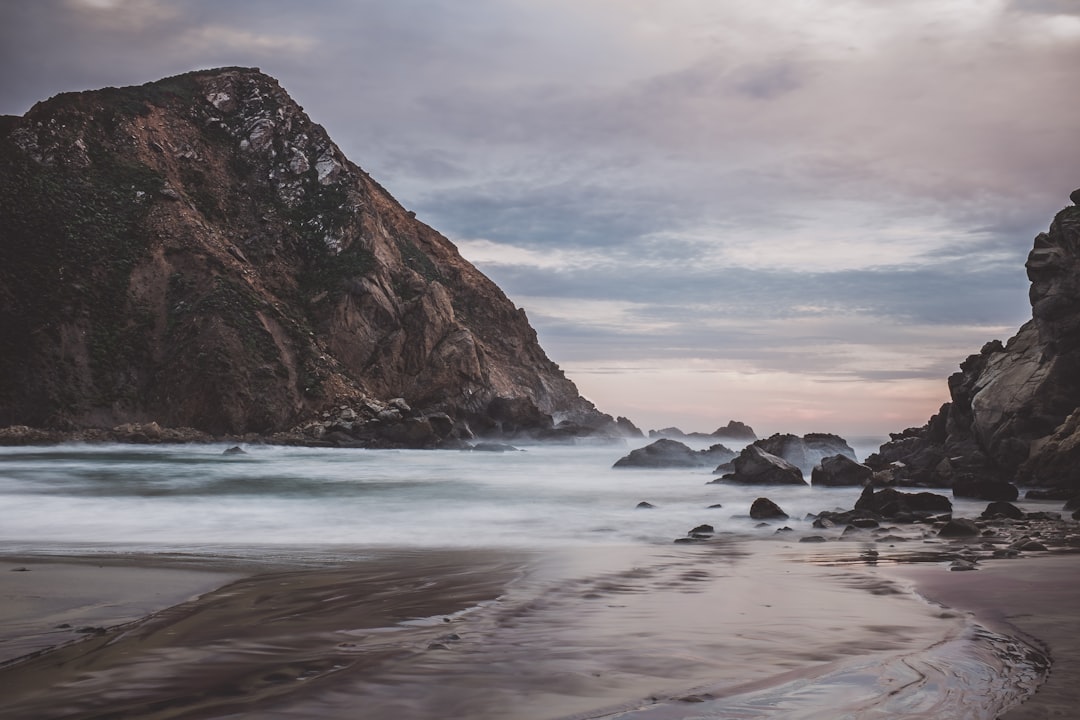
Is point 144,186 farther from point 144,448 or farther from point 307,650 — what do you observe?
point 307,650

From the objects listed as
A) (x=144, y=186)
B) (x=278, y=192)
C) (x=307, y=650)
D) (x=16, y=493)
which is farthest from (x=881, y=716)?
(x=278, y=192)

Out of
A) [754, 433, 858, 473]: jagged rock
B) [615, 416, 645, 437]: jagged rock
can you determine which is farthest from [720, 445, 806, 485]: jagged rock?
[615, 416, 645, 437]: jagged rock

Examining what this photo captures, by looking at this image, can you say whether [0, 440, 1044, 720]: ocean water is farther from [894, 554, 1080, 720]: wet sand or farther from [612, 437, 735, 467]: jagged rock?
[612, 437, 735, 467]: jagged rock

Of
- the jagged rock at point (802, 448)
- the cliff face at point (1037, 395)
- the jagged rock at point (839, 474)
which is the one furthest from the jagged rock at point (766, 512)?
the jagged rock at point (802, 448)

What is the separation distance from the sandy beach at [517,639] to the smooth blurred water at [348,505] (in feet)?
13.1

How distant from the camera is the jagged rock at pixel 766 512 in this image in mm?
13988

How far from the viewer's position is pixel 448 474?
2688cm

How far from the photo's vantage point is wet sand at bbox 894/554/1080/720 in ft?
11.4

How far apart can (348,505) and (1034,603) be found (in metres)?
13.4

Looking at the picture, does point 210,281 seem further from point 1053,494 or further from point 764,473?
point 1053,494

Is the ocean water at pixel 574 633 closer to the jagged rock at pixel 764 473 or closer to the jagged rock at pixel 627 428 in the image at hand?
the jagged rock at pixel 764 473

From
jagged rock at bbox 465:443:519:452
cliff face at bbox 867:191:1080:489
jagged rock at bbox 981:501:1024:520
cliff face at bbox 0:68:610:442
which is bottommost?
jagged rock at bbox 465:443:519:452

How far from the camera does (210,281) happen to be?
169 feet

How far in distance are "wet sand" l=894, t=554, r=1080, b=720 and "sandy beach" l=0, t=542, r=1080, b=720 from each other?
23mm
